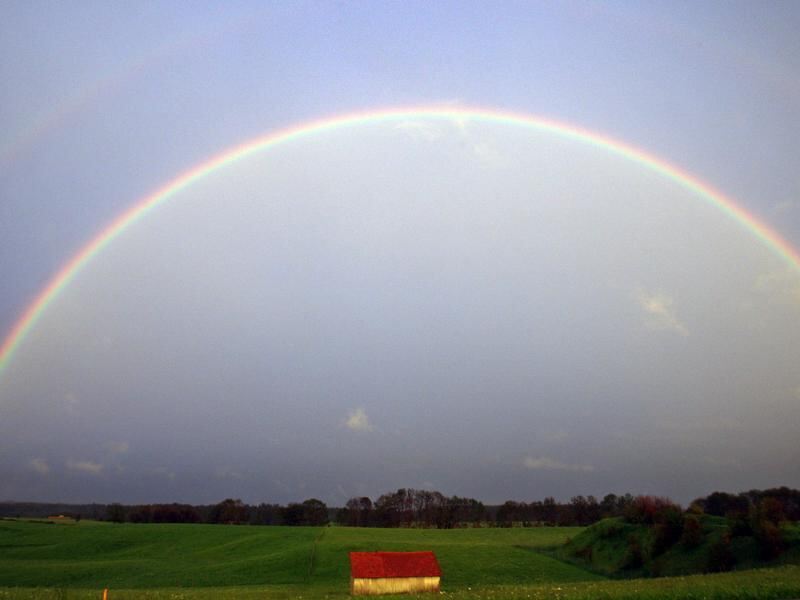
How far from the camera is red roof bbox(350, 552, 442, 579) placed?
144 ft

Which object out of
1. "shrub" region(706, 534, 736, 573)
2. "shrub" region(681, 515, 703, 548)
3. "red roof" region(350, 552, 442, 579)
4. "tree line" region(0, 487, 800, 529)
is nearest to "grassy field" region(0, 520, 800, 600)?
"red roof" region(350, 552, 442, 579)

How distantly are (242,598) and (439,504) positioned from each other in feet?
497

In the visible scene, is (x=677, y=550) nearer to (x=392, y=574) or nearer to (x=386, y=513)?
(x=392, y=574)

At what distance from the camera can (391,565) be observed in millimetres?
44469

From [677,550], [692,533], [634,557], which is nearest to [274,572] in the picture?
[634,557]

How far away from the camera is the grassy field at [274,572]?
1286 inches

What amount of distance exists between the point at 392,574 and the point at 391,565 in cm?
59

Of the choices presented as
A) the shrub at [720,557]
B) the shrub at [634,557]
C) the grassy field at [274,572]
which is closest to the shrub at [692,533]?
the shrub at [720,557]

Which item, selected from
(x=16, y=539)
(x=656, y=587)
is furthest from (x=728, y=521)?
(x=16, y=539)

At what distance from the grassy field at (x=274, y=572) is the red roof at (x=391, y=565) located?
180 cm

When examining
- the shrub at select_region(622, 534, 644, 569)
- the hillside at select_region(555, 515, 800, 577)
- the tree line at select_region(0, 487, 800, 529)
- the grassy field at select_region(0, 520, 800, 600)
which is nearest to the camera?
the grassy field at select_region(0, 520, 800, 600)

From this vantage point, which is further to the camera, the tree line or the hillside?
the tree line

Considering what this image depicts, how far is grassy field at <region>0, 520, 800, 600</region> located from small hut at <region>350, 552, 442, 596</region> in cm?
154

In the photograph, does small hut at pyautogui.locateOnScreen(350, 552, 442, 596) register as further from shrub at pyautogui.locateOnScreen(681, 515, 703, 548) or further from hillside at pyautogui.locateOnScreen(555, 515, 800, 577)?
shrub at pyautogui.locateOnScreen(681, 515, 703, 548)
